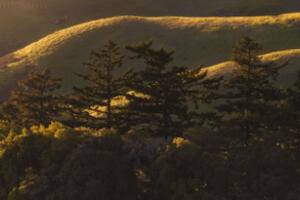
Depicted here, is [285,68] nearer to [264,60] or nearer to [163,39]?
[264,60]

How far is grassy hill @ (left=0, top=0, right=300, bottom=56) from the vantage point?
141625 millimetres

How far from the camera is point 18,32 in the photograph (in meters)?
136

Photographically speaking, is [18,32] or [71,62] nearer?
[71,62]

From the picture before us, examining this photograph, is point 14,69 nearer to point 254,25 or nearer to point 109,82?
point 109,82

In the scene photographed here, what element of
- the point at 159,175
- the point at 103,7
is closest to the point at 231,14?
the point at 103,7

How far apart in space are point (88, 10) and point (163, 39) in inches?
4142

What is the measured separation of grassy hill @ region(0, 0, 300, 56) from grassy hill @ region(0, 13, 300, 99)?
5127 centimetres

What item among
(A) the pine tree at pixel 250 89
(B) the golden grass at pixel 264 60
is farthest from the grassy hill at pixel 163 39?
(A) the pine tree at pixel 250 89

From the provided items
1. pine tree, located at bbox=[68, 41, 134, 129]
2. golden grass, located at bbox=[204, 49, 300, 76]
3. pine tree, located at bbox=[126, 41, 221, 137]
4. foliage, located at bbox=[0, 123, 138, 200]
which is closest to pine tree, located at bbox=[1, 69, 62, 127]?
pine tree, located at bbox=[68, 41, 134, 129]

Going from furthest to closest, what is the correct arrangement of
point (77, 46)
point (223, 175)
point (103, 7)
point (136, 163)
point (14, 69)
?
point (103, 7) < point (77, 46) < point (14, 69) < point (136, 163) < point (223, 175)

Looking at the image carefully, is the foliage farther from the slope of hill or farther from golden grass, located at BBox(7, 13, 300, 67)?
golden grass, located at BBox(7, 13, 300, 67)

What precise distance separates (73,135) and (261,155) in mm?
14669

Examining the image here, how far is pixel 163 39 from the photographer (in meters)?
80.8

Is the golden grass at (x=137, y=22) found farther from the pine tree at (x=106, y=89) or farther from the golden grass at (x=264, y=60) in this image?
the pine tree at (x=106, y=89)
